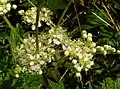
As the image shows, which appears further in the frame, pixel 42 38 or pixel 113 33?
pixel 113 33

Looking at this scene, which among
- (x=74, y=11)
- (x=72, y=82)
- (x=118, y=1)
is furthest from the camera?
(x=74, y=11)

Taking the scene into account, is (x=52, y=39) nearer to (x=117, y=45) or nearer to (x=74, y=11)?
(x=117, y=45)

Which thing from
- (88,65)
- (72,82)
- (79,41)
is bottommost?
(72,82)

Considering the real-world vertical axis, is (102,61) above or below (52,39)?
below

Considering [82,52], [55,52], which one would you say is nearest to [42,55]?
[55,52]

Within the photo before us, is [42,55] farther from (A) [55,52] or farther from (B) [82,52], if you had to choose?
(B) [82,52]

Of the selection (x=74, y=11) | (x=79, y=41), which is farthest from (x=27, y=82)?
(x=74, y=11)

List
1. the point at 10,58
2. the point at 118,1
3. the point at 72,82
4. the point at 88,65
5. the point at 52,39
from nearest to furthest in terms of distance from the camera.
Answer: the point at 88,65
the point at 52,39
the point at 10,58
the point at 72,82
the point at 118,1
